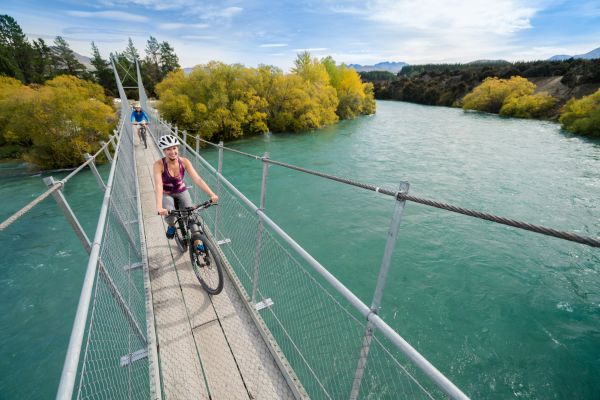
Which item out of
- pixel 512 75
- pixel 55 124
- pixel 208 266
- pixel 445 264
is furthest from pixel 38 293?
pixel 512 75

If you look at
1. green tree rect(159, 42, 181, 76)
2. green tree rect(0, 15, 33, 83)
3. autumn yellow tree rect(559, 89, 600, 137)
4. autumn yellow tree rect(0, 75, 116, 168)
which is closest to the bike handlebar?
autumn yellow tree rect(0, 75, 116, 168)

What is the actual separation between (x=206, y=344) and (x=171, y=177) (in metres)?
2.03

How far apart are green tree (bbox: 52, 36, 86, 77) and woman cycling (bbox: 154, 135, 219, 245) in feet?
221

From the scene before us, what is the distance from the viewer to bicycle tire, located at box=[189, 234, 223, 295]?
329 cm

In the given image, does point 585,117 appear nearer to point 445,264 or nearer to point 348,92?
point 348,92

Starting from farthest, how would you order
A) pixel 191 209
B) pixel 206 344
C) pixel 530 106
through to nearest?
pixel 530 106, pixel 191 209, pixel 206 344

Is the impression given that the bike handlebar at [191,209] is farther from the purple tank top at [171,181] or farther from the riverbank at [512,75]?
the riverbank at [512,75]

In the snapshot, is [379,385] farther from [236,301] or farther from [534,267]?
[534,267]

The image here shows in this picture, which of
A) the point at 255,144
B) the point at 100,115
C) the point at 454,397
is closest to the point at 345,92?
the point at 255,144

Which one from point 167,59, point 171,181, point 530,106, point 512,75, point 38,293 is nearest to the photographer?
point 171,181

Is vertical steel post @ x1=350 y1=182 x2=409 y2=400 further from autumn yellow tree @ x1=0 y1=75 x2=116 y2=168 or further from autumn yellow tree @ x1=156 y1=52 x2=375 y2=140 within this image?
autumn yellow tree @ x1=156 y1=52 x2=375 y2=140

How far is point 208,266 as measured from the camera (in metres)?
3.53

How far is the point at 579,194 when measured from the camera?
13227 mm

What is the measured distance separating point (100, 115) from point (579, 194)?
99.7 feet
